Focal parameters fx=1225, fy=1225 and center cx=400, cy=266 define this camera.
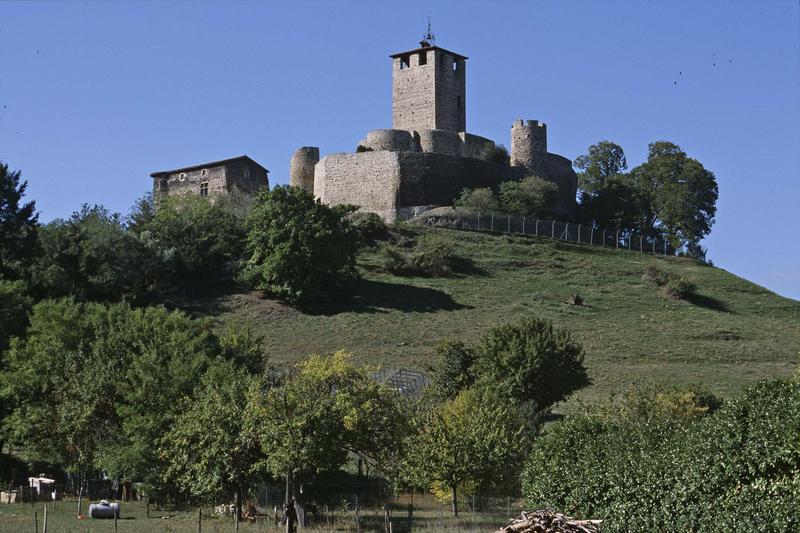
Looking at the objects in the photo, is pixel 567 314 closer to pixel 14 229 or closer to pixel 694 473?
pixel 14 229

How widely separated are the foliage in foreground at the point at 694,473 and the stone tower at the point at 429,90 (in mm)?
56823

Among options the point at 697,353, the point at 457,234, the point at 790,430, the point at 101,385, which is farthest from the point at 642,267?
the point at 790,430

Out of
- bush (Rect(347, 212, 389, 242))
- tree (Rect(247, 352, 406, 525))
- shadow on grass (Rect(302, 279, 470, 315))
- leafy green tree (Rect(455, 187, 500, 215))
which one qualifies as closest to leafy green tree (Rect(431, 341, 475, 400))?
tree (Rect(247, 352, 406, 525))

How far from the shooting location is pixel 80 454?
38.1 metres

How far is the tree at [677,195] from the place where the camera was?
287 feet

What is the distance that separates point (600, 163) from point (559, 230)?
16273 millimetres

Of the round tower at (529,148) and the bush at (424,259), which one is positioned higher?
the round tower at (529,148)

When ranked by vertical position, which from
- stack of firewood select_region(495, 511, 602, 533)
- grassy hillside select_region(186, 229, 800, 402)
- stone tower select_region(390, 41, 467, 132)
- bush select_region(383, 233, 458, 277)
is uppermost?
stone tower select_region(390, 41, 467, 132)

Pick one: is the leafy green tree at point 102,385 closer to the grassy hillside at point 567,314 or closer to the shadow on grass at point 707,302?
the grassy hillside at point 567,314

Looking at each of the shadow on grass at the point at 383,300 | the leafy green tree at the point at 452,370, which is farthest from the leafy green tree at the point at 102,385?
the shadow on grass at the point at 383,300

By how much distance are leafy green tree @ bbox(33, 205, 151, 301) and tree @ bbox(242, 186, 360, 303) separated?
6.29 metres

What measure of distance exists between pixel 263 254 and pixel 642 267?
80.3 ft

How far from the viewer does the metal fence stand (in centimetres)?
7931

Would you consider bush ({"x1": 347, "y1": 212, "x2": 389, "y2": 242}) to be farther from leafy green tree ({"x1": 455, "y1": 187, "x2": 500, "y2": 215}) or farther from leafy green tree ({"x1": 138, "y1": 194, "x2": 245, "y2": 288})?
leafy green tree ({"x1": 138, "y1": 194, "x2": 245, "y2": 288})
